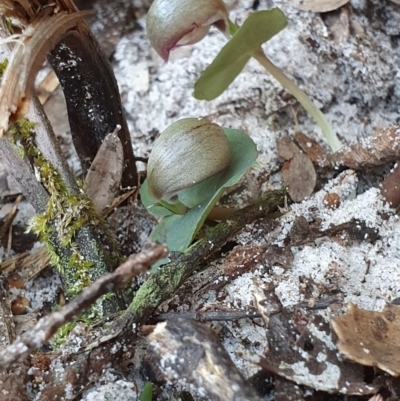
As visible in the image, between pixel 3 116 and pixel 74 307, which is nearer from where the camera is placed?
pixel 74 307

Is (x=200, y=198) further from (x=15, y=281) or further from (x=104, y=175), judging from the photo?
(x=15, y=281)

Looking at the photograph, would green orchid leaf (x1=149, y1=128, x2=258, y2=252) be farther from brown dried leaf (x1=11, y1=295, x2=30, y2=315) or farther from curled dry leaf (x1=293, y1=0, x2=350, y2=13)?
curled dry leaf (x1=293, y1=0, x2=350, y2=13)

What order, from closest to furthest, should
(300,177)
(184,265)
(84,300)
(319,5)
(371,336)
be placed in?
(84,300), (371,336), (184,265), (300,177), (319,5)

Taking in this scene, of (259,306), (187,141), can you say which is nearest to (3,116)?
(187,141)

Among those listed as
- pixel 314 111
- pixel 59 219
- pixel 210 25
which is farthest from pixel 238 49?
pixel 59 219

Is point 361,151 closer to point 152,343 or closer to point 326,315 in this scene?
point 326,315

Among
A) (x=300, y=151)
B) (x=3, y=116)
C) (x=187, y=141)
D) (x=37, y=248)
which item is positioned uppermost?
(x=3, y=116)

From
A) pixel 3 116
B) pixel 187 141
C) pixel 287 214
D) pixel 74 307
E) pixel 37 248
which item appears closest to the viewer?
pixel 74 307
